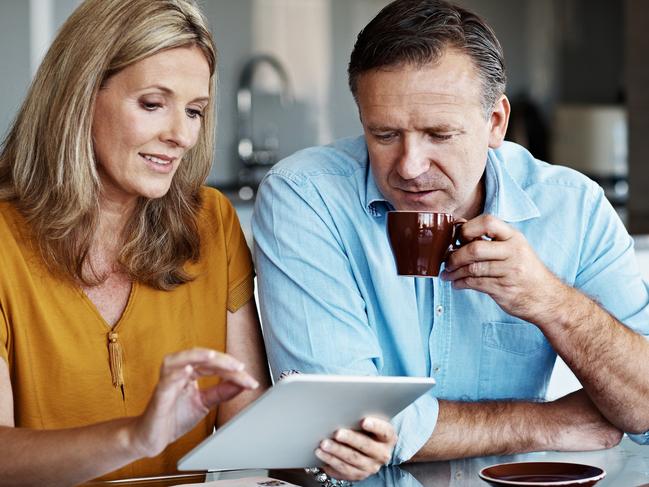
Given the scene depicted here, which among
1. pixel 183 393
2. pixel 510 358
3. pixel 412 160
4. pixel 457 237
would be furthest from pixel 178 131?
pixel 510 358

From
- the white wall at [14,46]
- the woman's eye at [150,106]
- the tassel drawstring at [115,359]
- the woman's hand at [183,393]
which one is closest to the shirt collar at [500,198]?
the woman's eye at [150,106]

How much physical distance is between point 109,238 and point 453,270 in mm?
654

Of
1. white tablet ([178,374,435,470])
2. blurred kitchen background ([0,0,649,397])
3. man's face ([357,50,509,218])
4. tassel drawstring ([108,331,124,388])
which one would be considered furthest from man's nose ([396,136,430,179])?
blurred kitchen background ([0,0,649,397])

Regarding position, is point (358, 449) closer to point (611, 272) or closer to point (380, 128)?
point (380, 128)

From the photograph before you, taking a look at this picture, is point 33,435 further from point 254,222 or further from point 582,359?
point 582,359

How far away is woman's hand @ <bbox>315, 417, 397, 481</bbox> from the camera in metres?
1.45

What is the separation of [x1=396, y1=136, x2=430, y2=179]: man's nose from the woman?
0.37m

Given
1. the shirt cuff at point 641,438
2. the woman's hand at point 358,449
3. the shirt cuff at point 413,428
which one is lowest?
the shirt cuff at point 641,438

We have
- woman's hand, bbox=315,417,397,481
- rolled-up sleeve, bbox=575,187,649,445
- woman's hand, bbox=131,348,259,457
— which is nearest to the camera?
woman's hand, bbox=131,348,259,457

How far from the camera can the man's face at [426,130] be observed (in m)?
1.76

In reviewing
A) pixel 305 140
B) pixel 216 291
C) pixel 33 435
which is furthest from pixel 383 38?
pixel 305 140

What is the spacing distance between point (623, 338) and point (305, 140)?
4.83 m

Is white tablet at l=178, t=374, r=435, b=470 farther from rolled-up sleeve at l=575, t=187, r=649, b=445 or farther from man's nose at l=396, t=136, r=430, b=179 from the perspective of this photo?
rolled-up sleeve at l=575, t=187, r=649, b=445

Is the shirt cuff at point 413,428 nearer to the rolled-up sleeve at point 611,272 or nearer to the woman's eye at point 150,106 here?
the rolled-up sleeve at point 611,272
